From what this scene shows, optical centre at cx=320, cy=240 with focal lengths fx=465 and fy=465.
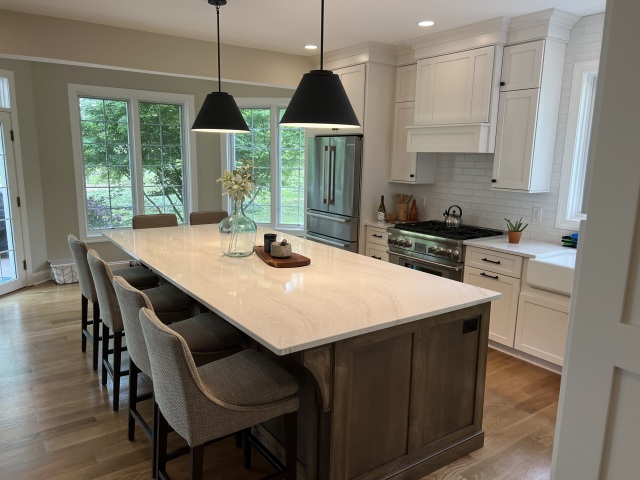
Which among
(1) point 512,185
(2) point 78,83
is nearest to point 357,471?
(1) point 512,185

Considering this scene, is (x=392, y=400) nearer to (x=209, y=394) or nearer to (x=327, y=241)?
(x=209, y=394)

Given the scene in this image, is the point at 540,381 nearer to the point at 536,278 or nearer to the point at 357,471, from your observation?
the point at 536,278

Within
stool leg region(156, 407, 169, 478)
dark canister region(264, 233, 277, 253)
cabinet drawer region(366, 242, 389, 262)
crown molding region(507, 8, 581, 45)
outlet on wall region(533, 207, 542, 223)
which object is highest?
crown molding region(507, 8, 581, 45)

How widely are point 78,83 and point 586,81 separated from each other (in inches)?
211

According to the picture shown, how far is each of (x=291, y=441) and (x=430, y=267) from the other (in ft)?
8.50

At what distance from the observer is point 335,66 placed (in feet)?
16.8

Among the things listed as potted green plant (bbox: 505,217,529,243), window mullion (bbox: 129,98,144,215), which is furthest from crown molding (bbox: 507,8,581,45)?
window mullion (bbox: 129,98,144,215)

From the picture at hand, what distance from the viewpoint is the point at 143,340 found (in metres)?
2.04

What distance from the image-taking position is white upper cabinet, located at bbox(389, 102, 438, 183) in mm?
4762

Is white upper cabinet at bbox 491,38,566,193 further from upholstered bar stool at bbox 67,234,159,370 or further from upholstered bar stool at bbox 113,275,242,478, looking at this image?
upholstered bar stool at bbox 67,234,159,370

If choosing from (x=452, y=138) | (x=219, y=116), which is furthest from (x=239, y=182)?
(x=452, y=138)

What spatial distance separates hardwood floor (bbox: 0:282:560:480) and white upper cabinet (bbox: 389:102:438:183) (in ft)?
6.23

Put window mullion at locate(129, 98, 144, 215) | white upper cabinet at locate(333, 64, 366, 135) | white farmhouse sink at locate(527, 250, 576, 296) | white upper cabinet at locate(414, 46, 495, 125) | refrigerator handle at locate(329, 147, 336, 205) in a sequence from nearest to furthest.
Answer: white farmhouse sink at locate(527, 250, 576, 296)
white upper cabinet at locate(414, 46, 495, 125)
white upper cabinet at locate(333, 64, 366, 135)
refrigerator handle at locate(329, 147, 336, 205)
window mullion at locate(129, 98, 144, 215)

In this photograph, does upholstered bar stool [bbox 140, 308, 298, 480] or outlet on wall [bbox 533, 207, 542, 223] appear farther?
outlet on wall [bbox 533, 207, 542, 223]
